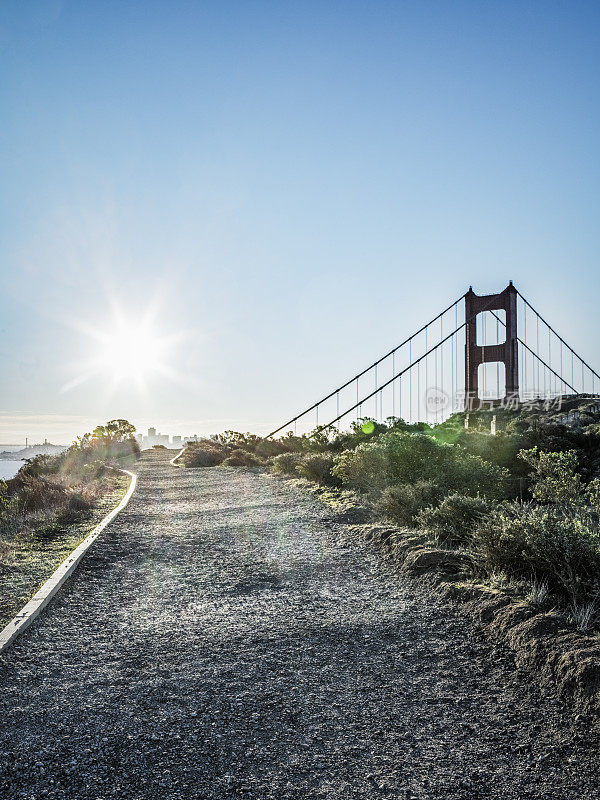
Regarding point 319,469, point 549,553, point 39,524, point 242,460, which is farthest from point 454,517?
point 242,460

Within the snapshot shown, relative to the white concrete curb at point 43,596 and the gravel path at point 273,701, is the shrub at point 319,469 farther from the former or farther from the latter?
the gravel path at point 273,701

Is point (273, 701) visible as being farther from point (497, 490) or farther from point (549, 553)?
point (497, 490)

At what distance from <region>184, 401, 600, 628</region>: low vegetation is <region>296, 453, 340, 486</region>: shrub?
31 millimetres

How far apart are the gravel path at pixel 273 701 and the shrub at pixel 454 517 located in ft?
4.93

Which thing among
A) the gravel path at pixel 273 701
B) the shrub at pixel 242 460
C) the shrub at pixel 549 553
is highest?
the shrub at pixel 242 460

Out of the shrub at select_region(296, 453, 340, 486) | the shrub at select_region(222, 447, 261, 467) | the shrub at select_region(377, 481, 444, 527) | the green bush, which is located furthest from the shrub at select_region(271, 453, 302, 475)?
the shrub at select_region(377, 481, 444, 527)

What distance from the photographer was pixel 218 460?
2842 cm

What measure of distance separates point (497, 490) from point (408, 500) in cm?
255

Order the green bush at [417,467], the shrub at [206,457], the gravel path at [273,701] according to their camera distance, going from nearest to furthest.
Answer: the gravel path at [273,701]
the green bush at [417,467]
the shrub at [206,457]

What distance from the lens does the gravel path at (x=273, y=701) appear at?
10.6 ft

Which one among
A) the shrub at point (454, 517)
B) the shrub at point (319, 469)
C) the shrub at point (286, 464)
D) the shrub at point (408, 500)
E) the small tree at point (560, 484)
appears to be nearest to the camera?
the shrub at point (454, 517)

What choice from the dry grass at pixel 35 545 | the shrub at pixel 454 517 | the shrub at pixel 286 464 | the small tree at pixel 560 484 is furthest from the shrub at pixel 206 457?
the small tree at pixel 560 484

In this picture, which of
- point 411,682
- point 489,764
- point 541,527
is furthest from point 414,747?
point 541,527

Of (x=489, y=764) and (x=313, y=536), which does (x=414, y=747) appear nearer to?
(x=489, y=764)
